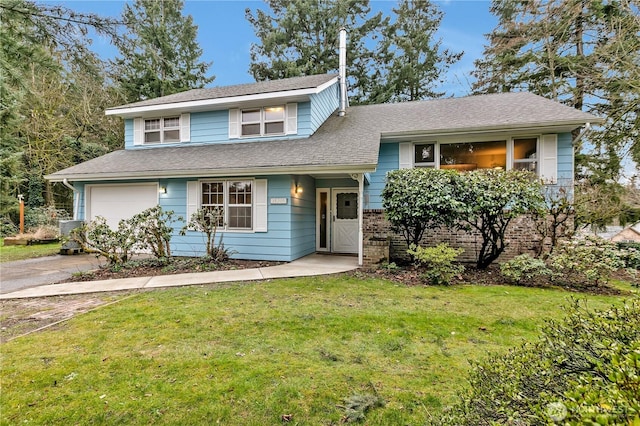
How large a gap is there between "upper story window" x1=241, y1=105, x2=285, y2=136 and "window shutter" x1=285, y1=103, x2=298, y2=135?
0.70 feet

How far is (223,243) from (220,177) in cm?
192

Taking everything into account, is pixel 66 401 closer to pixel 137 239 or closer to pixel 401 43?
pixel 137 239

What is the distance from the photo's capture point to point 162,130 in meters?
10.9

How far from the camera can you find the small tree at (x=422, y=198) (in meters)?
6.72

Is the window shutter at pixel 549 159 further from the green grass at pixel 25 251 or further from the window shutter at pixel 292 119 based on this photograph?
the green grass at pixel 25 251

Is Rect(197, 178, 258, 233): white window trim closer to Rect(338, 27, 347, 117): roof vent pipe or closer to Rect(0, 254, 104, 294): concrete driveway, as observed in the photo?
Rect(0, 254, 104, 294): concrete driveway

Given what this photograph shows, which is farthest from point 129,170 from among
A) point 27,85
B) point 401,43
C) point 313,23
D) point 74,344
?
point 401,43

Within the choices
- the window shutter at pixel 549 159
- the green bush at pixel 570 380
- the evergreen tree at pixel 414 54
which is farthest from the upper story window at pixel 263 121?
the evergreen tree at pixel 414 54

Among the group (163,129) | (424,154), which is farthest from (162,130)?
(424,154)

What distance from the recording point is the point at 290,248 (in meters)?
8.23

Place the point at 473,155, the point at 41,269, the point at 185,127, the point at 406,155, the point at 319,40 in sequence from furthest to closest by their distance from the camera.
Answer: the point at 319,40 → the point at 185,127 → the point at 406,155 → the point at 473,155 → the point at 41,269

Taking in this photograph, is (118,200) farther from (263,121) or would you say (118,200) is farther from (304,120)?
(304,120)

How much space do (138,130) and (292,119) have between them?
602cm

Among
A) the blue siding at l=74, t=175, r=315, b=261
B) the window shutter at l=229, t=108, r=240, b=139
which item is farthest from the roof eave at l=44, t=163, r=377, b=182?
the window shutter at l=229, t=108, r=240, b=139
